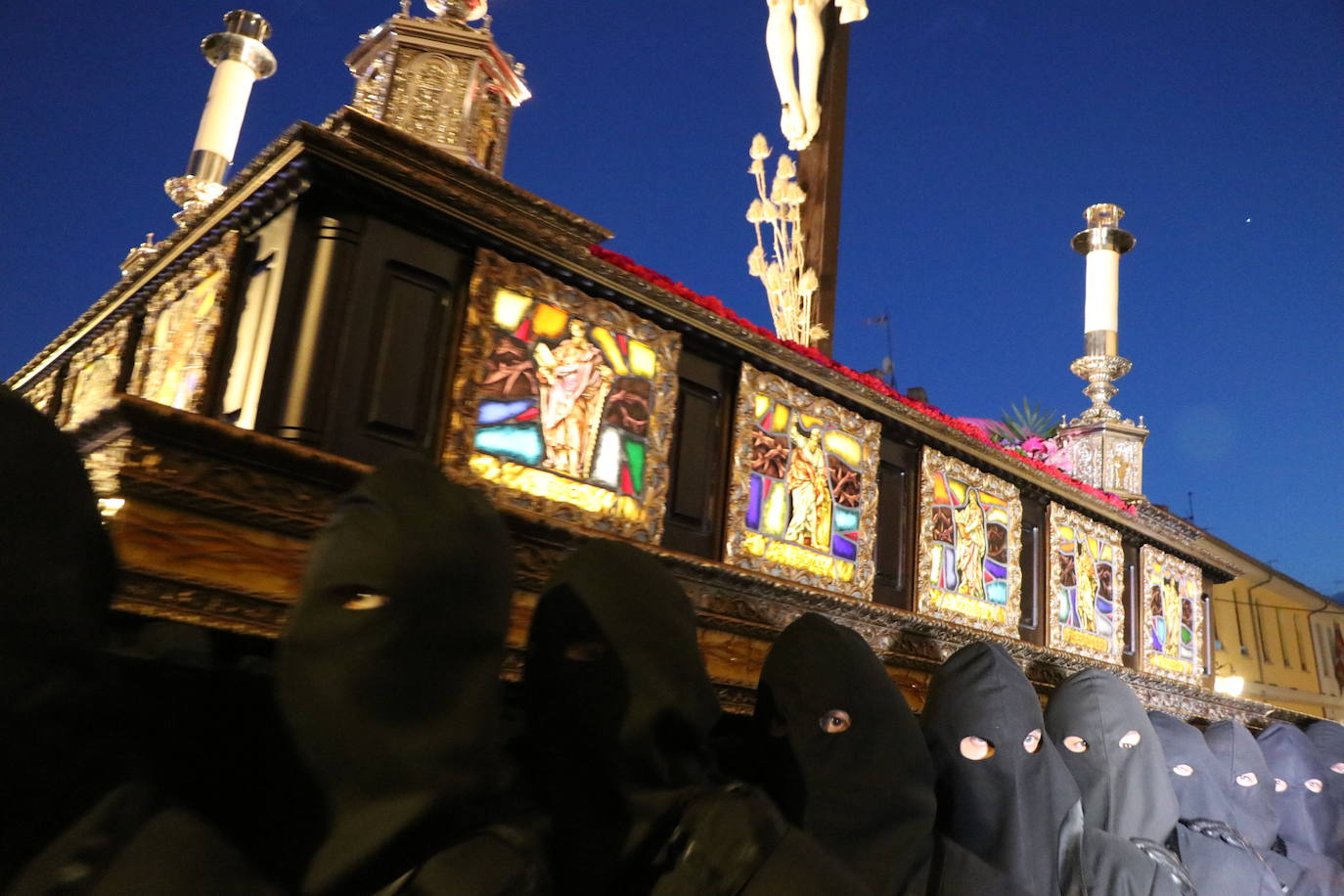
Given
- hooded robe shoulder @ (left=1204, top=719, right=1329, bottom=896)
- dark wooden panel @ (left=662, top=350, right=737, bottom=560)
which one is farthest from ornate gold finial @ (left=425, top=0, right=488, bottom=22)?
hooded robe shoulder @ (left=1204, top=719, right=1329, bottom=896)

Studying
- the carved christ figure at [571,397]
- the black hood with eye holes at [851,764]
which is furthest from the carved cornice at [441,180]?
the black hood with eye holes at [851,764]

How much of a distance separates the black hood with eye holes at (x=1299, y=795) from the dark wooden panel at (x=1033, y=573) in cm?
187

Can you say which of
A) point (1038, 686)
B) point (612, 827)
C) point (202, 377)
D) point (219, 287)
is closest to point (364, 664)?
point (612, 827)

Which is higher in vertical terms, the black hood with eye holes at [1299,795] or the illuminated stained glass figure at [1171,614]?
the illuminated stained glass figure at [1171,614]

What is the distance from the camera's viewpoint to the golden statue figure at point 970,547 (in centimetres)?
419

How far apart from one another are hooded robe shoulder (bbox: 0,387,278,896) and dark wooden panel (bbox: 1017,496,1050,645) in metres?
3.64

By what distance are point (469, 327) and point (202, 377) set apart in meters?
0.74

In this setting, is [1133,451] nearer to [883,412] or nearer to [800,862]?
[883,412]

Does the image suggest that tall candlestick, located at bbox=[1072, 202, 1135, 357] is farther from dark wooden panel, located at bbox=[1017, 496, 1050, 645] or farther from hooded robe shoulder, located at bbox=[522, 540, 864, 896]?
hooded robe shoulder, located at bbox=[522, 540, 864, 896]

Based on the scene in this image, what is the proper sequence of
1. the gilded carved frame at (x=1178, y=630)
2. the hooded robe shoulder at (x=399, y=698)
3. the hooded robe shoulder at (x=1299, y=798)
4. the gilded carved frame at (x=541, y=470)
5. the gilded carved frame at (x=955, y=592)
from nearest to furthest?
1. the hooded robe shoulder at (x=399, y=698)
2. the gilded carved frame at (x=541, y=470)
3. the gilded carved frame at (x=955, y=592)
4. the hooded robe shoulder at (x=1299, y=798)
5. the gilded carved frame at (x=1178, y=630)

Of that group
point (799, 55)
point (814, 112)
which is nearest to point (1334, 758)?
point (814, 112)

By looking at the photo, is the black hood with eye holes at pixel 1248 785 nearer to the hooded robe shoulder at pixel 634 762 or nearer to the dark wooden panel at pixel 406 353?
the hooded robe shoulder at pixel 634 762

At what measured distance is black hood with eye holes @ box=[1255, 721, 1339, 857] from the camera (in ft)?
17.1

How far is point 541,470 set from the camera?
110 inches
